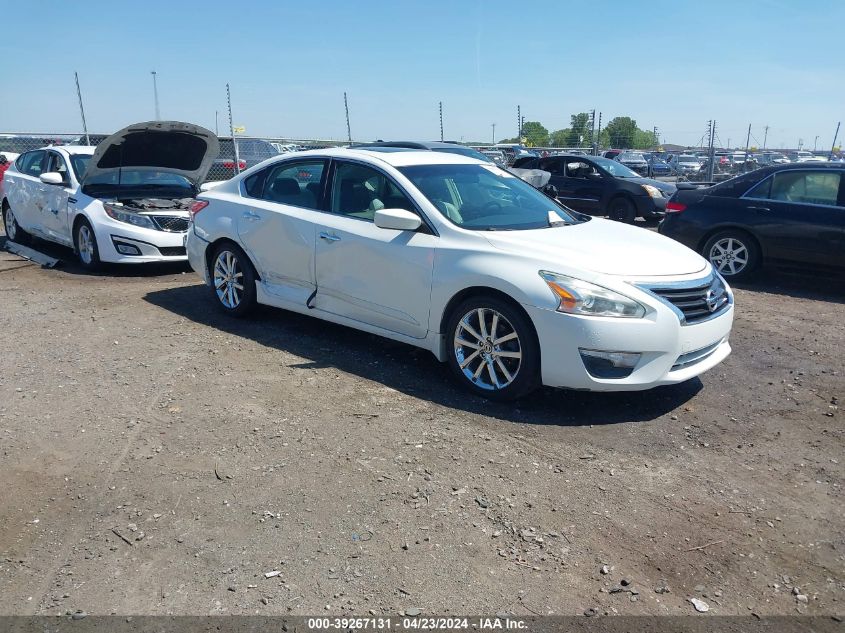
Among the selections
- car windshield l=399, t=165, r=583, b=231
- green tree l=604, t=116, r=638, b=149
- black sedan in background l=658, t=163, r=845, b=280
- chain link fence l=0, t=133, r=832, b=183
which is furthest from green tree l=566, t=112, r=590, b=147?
green tree l=604, t=116, r=638, b=149

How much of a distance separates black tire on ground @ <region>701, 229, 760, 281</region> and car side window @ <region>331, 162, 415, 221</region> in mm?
4866

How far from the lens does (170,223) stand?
8961 mm

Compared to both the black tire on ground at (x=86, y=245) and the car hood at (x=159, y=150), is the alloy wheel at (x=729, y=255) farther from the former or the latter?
the black tire on ground at (x=86, y=245)

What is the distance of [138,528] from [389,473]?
1.26m

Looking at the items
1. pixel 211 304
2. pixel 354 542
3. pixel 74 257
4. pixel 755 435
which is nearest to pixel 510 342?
pixel 755 435

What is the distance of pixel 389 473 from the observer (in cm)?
393

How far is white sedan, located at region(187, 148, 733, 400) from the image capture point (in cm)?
450

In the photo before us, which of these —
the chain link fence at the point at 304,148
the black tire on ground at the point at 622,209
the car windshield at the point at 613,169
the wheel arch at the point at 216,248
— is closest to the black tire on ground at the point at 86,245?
the chain link fence at the point at 304,148

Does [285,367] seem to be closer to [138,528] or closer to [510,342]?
[510,342]

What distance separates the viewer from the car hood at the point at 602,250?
4668mm

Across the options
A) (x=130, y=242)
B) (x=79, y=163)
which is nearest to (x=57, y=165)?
(x=79, y=163)

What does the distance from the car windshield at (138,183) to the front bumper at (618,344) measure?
22.1 feet

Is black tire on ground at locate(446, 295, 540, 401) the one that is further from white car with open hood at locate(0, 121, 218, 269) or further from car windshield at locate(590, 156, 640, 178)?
car windshield at locate(590, 156, 640, 178)

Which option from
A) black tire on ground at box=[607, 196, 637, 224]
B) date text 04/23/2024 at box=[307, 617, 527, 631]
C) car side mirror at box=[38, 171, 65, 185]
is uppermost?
car side mirror at box=[38, 171, 65, 185]
